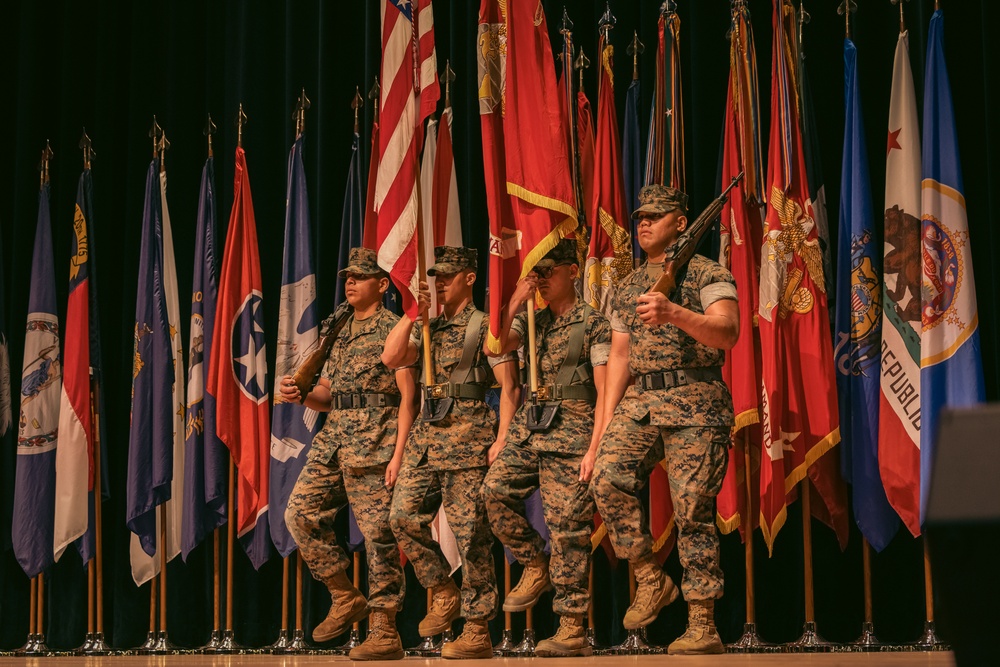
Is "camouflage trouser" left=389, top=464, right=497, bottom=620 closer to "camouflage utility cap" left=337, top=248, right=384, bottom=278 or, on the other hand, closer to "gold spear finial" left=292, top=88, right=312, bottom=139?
"camouflage utility cap" left=337, top=248, right=384, bottom=278

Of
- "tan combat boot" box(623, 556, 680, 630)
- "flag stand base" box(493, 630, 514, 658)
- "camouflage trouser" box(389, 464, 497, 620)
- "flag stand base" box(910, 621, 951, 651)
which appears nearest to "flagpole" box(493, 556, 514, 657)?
"flag stand base" box(493, 630, 514, 658)

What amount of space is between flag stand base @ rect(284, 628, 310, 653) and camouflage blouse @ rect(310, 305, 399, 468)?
1529 millimetres

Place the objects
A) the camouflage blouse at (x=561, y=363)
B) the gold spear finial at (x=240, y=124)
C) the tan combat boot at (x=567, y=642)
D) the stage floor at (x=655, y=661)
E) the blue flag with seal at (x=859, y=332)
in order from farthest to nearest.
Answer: the gold spear finial at (x=240, y=124) < the blue flag with seal at (x=859, y=332) < the camouflage blouse at (x=561, y=363) < the tan combat boot at (x=567, y=642) < the stage floor at (x=655, y=661)

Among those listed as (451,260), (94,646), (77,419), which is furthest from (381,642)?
(77,419)

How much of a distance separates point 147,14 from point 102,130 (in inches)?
30.5

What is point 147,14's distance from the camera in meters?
7.55

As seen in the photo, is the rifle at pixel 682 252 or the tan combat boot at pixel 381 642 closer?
the rifle at pixel 682 252

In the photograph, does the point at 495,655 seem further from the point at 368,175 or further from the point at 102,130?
the point at 102,130

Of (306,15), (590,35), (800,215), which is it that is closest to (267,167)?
(306,15)

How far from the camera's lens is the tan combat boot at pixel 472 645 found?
470 cm

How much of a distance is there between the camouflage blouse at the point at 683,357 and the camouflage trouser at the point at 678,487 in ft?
0.17

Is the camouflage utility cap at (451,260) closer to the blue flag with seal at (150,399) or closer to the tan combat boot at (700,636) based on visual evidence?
the tan combat boot at (700,636)

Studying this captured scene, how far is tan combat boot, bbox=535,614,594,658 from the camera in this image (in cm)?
448

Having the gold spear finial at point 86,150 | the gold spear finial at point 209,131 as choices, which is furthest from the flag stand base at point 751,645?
the gold spear finial at point 86,150
